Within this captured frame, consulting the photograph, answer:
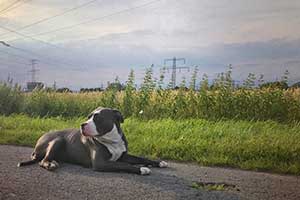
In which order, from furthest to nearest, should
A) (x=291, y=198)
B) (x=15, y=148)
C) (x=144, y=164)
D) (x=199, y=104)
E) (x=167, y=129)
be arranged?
(x=199, y=104)
(x=167, y=129)
(x=15, y=148)
(x=144, y=164)
(x=291, y=198)

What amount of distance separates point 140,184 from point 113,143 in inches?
45.2

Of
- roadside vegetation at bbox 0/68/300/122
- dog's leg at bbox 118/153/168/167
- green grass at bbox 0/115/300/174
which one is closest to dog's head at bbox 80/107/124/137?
dog's leg at bbox 118/153/168/167

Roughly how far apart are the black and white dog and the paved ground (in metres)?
0.13

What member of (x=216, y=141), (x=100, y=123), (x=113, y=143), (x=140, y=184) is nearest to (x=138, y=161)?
(x=113, y=143)

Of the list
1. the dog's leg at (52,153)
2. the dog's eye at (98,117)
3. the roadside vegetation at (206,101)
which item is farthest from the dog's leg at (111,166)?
the roadside vegetation at (206,101)

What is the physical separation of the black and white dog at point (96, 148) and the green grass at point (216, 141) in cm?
118

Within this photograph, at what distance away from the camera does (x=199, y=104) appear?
36.2 feet

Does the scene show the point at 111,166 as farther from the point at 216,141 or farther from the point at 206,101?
the point at 206,101

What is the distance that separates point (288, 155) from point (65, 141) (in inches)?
132

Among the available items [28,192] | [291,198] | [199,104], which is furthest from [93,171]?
[199,104]

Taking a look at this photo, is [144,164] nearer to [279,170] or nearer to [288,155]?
[279,170]

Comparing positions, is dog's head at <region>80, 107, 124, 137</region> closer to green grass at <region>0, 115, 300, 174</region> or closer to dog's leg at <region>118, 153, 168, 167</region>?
dog's leg at <region>118, 153, 168, 167</region>

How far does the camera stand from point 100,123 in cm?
557

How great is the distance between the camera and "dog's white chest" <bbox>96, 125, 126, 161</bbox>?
219 inches
